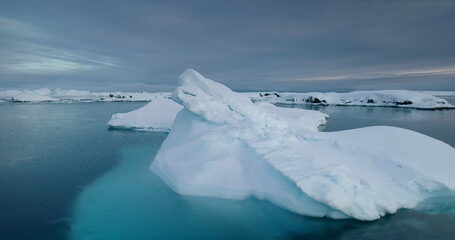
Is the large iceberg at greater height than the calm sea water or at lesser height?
greater

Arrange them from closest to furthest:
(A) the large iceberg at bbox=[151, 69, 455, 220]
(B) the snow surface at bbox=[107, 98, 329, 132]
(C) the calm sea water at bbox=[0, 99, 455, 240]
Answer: (C) the calm sea water at bbox=[0, 99, 455, 240], (A) the large iceberg at bbox=[151, 69, 455, 220], (B) the snow surface at bbox=[107, 98, 329, 132]

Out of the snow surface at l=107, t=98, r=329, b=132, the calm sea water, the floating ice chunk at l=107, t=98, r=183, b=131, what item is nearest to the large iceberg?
the calm sea water

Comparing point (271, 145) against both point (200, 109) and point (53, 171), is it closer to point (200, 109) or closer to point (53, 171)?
point (200, 109)

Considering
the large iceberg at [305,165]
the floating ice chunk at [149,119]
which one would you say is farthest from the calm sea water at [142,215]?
the floating ice chunk at [149,119]

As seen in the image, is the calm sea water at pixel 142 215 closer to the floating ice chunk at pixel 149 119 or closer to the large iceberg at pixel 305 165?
the large iceberg at pixel 305 165

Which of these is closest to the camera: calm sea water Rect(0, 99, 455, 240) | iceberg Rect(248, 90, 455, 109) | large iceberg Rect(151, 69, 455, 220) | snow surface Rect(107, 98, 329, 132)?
calm sea water Rect(0, 99, 455, 240)

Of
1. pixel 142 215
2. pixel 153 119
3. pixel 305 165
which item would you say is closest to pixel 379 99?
pixel 153 119

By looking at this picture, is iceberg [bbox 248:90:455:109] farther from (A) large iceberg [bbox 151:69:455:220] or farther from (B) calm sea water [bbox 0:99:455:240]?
(B) calm sea water [bbox 0:99:455:240]
